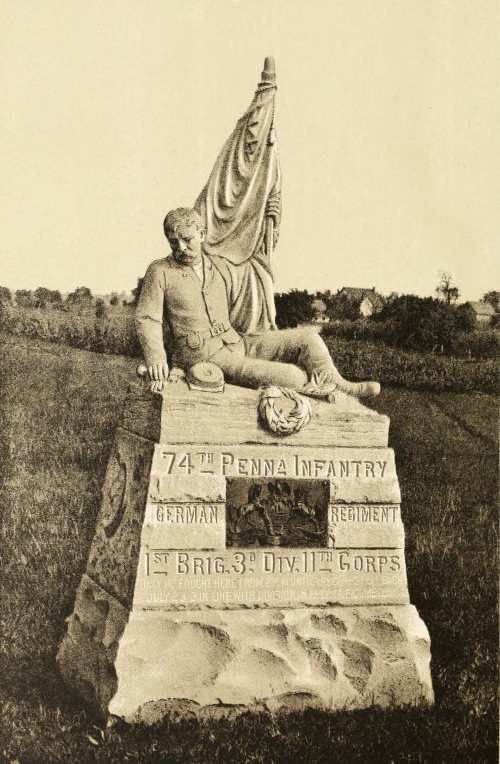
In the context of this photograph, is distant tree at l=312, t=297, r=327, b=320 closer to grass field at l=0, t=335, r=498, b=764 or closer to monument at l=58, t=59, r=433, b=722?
grass field at l=0, t=335, r=498, b=764

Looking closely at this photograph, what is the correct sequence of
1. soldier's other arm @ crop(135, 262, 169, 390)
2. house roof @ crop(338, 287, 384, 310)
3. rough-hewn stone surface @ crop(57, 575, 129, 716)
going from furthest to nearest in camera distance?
1. house roof @ crop(338, 287, 384, 310)
2. soldier's other arm @ crop(135, 262, 169, 390)
3. rough-hewn stone surface @ crop(57, 575, 129, 716)

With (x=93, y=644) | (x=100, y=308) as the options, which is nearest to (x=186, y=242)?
(x=93, y=644)

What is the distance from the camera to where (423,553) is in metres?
9.38

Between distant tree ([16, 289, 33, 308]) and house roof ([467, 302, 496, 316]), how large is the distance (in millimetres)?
4728

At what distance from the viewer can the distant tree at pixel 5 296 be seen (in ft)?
33.4

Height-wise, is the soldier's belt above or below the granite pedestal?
above

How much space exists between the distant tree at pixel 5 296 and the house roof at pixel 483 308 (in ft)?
16.2

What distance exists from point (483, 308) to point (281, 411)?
5293mm

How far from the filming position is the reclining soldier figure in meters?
6.43

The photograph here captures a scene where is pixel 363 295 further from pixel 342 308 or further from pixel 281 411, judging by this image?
pixel 281 411

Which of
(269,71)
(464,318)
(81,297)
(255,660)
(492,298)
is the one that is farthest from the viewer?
(464,318)

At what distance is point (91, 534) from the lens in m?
9.37

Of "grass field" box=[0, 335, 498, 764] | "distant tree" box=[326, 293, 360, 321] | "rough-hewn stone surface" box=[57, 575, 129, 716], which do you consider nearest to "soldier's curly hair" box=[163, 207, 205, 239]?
"rough-hewn stone surface" box=[57, 575, 129, 716]

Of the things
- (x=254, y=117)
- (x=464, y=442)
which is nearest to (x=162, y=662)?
(x=254, y=117)
